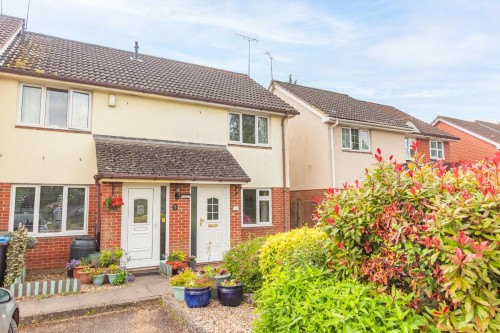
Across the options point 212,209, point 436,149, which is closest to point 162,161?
point 212,209

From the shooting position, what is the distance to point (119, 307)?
6.59m

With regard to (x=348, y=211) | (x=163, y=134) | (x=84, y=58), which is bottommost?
(x=348, y=211)

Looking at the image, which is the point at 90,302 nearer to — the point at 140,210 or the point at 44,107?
the point at 140,210

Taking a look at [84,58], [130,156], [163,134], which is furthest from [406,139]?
[84,58]

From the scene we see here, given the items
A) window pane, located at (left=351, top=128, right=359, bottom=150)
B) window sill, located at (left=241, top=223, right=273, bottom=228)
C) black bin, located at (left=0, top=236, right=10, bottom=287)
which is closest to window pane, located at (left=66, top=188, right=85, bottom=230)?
black bin, located at (left=0, top=236, right=10, bottom=287)

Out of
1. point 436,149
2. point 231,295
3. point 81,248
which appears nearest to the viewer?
point 231,295

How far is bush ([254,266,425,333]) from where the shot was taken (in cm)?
278

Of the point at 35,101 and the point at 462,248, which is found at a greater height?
the point at 35,101

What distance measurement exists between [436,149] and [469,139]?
257 inches

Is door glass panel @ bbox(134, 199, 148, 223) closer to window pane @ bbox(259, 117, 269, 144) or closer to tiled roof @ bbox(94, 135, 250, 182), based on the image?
tiled roof @ bbox(94, 135, 250, 182)

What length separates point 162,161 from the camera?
10.3m

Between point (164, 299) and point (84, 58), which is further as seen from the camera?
point (84, 58)

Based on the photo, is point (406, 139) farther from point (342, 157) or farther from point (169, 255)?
point (169, 255)

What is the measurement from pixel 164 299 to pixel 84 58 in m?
9.54
